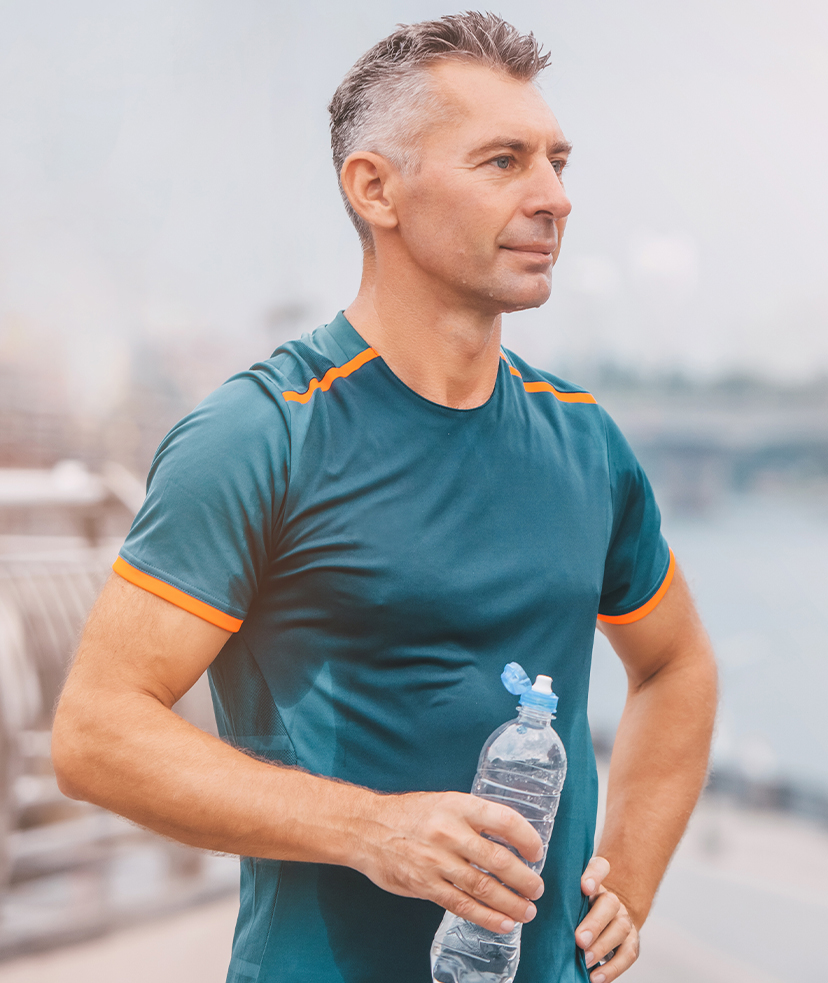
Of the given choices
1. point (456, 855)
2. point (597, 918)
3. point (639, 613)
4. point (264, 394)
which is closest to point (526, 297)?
point (264, 394)

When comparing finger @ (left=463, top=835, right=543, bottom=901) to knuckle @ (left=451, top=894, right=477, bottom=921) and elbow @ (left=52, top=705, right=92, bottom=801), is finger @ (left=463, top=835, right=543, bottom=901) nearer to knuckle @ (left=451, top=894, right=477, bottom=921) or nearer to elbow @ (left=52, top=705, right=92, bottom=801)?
knuckle @ (left=451, top=894, right=477, bottom=921)

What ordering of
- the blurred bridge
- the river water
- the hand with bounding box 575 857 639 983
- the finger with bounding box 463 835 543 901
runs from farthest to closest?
the river water
the blurred bridge
the hand with bounding box 575 857 639 983
the finger with bounding box 463 835 543 901

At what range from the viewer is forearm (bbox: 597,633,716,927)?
0.98 metres

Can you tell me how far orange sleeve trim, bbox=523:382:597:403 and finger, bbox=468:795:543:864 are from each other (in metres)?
0.45

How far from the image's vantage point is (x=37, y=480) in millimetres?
2418

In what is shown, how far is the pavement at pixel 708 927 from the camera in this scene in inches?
90.3

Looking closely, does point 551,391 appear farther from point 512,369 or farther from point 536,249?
point 536,249

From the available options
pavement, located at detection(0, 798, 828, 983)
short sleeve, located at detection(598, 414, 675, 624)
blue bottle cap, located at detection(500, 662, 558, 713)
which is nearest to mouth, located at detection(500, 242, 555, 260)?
short sleeve, located at detection(598, 414, 675, 624)

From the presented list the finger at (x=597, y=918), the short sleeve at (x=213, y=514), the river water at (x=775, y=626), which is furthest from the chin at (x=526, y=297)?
the river water at (x=775, y=626)

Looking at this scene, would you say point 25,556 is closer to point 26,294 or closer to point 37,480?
point 37,480

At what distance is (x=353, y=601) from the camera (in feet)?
2.45

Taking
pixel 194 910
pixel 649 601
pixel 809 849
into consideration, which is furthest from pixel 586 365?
pixel 649 601

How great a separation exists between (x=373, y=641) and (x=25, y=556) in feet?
5.99

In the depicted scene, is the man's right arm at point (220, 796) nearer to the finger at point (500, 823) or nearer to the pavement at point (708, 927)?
the finger at point (500, 823)
